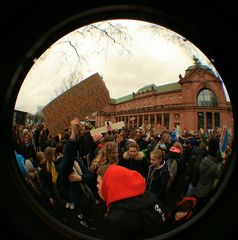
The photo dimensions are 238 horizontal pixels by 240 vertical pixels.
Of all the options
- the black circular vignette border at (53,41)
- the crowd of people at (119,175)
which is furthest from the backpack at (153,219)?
the black circular vignette border at (53,41)

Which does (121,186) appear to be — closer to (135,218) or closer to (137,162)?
(135,218)

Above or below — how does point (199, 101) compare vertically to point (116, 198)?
above

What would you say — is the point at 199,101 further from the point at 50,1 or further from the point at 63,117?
the point at 50,1

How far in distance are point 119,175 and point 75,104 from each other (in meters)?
0.56

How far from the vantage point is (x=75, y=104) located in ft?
5.35

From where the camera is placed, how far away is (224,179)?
95 cm

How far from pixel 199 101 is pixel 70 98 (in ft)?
2.69

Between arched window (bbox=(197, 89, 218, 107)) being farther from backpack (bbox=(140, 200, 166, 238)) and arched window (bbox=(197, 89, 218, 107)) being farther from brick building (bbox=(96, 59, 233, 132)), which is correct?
backpack (bbox=(140, 200, 166, 238))

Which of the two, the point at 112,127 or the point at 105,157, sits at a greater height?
the point at 112,127

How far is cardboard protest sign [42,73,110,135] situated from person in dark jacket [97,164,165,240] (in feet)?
1.47

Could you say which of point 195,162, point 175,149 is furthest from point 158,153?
point 195,162

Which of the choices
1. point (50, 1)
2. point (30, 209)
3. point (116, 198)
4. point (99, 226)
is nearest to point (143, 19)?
point (50, 1)

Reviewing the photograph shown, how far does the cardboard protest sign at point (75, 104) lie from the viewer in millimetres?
1478

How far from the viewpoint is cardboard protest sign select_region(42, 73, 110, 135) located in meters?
1.48
